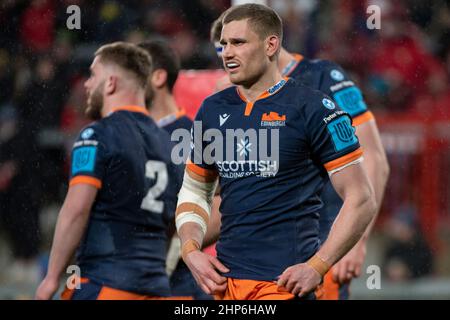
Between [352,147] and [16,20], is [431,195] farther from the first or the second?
[352,147]

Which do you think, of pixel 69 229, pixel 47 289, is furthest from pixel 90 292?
pixel 69 229

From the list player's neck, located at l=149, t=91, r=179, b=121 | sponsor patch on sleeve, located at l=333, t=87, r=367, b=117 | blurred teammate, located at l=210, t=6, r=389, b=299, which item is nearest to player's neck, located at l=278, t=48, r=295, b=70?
blurred teammate, located at l=210, t=6, r=389, b=299

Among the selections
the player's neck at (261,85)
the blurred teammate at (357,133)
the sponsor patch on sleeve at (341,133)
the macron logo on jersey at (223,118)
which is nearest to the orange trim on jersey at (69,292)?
the blurred teammate at (357,133)

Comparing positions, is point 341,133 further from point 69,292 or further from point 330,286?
point 69,292

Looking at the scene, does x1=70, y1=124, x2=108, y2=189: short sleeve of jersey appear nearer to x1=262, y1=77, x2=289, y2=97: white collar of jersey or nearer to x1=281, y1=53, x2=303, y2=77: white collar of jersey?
x1=281, y1=53, x2=303, y2=77: white collar of jersey

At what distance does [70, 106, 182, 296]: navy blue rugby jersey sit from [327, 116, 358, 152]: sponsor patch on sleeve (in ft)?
5.51

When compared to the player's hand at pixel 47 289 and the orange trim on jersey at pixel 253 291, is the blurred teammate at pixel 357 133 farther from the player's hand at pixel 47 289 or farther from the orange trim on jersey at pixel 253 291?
the player's hand at pixel 47 289

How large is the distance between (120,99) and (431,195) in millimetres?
5728

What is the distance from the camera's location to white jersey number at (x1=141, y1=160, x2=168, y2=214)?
6.10 m

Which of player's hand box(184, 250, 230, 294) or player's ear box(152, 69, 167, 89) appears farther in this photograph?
player's ear box(152, 69, 167, 89)

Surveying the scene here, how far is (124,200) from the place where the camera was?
5984 mm

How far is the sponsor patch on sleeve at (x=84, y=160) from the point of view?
5820mm

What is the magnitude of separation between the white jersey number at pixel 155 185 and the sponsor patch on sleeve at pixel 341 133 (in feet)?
5.65

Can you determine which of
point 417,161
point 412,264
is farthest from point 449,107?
point 412,264
